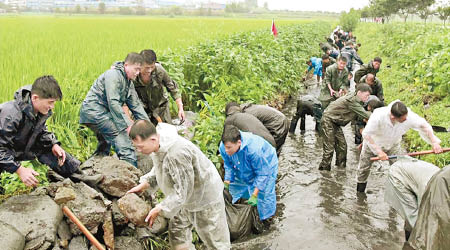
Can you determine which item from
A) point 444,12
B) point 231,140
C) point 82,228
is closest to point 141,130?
point 82,228

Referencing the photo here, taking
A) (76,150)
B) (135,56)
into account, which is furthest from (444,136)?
(76,150)

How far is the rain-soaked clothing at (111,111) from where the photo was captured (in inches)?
173

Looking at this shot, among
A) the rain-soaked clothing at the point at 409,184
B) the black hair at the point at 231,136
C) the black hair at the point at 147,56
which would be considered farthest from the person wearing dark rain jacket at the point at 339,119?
the black hair at the point at 147,56

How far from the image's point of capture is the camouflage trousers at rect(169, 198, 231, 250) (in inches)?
146

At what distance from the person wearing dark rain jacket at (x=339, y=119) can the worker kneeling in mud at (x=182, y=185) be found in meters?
3.53

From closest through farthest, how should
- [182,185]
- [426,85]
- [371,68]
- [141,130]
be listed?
[141,130] → [182,185] → [426,85] → [371,68]

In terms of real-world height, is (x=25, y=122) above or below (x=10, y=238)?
above

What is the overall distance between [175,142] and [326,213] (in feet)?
10.5

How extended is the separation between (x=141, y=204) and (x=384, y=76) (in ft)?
38.7

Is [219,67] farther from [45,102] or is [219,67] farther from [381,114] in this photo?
[45,102]

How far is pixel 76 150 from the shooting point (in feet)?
15.2

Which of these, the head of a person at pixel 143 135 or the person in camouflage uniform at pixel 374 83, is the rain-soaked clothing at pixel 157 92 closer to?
the head of a person at pixel 143 135

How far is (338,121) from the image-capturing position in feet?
22.1

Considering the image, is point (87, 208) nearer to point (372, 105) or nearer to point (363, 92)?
point (363, 92)
